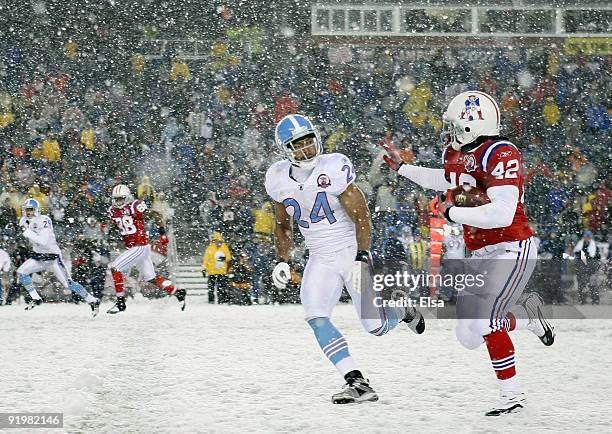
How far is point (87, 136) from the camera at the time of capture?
17.4 metres

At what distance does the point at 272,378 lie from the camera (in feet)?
22.8

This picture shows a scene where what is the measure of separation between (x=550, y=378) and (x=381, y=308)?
141 cm

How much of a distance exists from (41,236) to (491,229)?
842 cm

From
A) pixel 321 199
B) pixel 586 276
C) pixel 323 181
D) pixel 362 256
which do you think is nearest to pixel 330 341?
pixel 362 256

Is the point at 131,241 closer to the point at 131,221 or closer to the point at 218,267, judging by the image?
the point at 131,221

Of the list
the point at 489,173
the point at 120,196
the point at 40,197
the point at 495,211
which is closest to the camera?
A: the point at 495,211

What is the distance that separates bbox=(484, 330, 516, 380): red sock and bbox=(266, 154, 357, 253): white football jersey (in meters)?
1.24

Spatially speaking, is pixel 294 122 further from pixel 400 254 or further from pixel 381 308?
pixel 400 254

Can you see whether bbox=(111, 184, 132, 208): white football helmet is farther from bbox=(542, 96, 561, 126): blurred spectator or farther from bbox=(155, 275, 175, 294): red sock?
bbox=(542, 96, 561, 126): blurred spectator

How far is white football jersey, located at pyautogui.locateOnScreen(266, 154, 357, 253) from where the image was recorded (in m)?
6.03

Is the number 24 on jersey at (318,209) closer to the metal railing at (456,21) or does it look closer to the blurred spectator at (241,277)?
the blurred spectator at (241,277)

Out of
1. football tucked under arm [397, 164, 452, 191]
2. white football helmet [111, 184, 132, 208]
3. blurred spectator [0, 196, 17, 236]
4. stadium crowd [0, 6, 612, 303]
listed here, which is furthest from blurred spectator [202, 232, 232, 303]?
football tucked under arm [397, 164, 452, 191]

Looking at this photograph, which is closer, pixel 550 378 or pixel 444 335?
pixel 550 378

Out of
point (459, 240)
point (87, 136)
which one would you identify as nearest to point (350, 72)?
point (87, 136)
